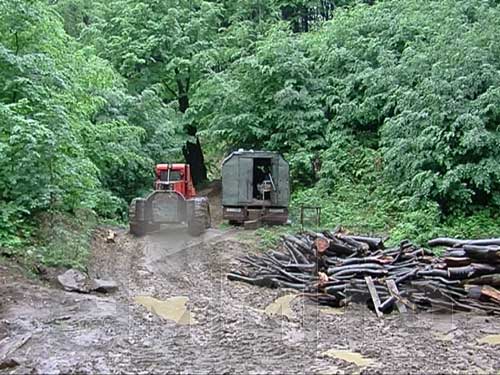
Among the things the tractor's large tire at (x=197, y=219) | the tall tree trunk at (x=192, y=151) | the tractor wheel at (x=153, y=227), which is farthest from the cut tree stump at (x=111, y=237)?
the tall tree trunk at (x=192, y=151)

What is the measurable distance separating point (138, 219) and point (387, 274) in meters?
6.07

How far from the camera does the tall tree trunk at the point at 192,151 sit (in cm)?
2234

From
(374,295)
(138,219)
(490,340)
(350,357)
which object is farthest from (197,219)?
(350,357)

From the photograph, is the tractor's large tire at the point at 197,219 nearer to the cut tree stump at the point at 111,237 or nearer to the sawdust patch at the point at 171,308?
the cut tree stump at the point at 111,237

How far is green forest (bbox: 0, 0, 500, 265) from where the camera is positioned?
10.1 meters

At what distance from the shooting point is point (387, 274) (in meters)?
8.59

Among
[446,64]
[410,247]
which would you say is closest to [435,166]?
[446,64]

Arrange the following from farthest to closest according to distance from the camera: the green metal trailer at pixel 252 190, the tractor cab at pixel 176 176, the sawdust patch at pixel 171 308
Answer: the tractor cab at pixel 176 176
the green metal trailer at pixel 252 190
the sawdust patch at pixel 171 308

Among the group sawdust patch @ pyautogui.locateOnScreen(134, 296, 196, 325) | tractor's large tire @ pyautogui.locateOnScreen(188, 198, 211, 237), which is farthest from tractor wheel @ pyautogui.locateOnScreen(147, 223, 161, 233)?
sawdust patch @ pyautogui.locateOnScreen(134, 296, 196, 325)

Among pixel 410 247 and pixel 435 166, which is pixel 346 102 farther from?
pixel 410 247

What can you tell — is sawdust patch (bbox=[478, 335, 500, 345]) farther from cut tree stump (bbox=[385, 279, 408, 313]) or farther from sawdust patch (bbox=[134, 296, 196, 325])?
sawdust patch (bbox=[134, 296, 196, 325])

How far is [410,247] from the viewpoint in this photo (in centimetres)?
971

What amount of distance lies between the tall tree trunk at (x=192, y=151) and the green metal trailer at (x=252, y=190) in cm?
817

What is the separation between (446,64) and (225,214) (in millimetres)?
6357
